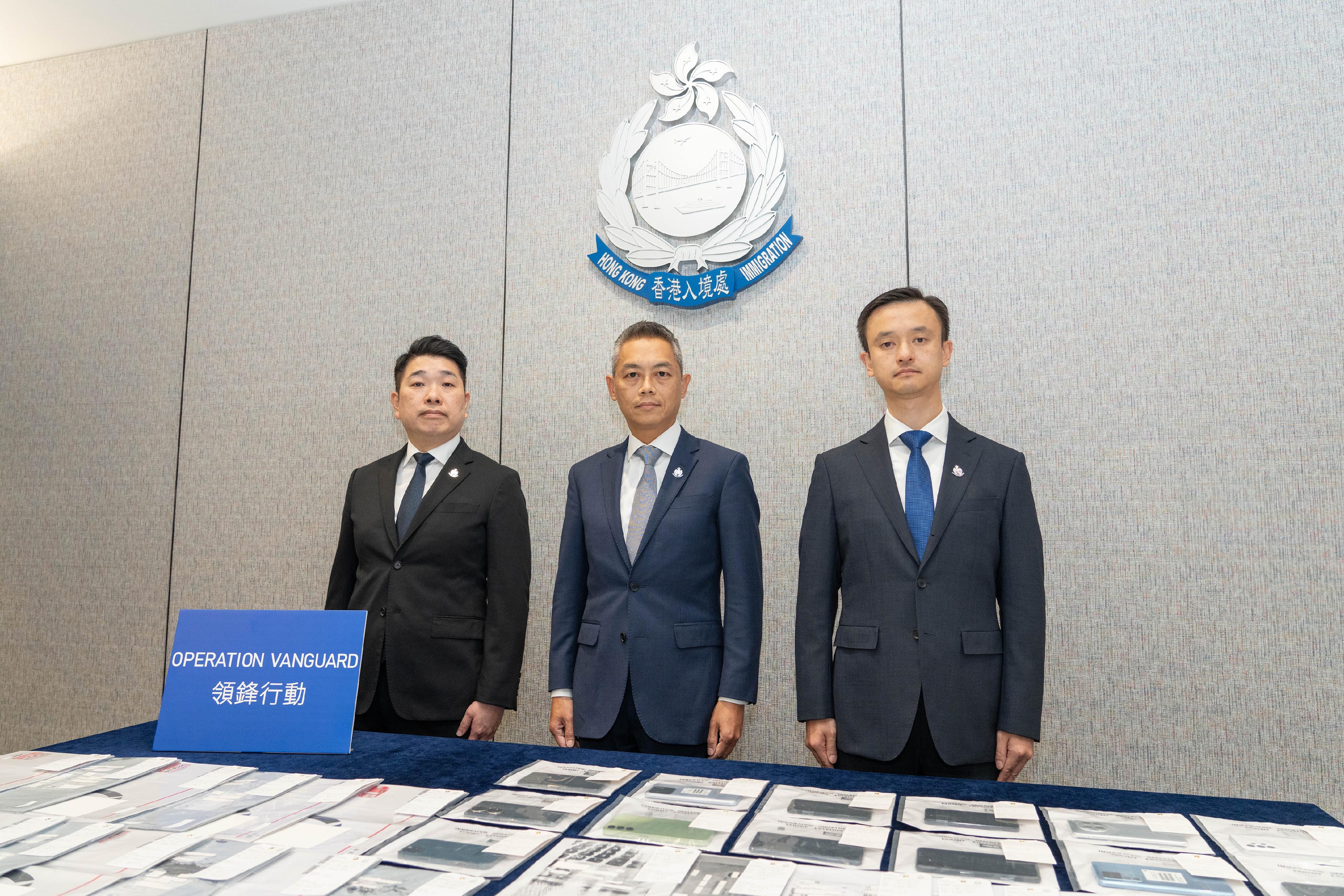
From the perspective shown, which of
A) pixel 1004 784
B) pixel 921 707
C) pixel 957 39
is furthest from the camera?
pixel 957 39

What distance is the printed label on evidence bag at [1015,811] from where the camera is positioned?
116cm

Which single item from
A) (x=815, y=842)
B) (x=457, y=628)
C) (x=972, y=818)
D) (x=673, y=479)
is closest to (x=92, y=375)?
(x=457, y=628)

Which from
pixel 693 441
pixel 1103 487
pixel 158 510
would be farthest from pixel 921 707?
pixel 158 510

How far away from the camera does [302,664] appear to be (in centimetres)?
159

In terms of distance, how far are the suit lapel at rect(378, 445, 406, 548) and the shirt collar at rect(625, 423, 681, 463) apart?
2.32 ft

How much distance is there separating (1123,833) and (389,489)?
2018mm

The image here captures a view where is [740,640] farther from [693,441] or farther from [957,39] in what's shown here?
[957,39]

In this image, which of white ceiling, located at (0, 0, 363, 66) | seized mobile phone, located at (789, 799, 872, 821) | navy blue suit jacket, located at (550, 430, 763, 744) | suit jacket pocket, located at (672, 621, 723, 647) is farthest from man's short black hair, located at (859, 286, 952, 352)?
white ceiling, located at (0, 0, 363, 66)

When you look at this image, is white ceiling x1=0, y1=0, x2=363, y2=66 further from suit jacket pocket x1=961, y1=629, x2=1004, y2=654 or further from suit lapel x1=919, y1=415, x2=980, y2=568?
suit jacket pocket x1=961, y1=629, x2=1004, y2=654

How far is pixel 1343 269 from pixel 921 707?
1969 millimetres

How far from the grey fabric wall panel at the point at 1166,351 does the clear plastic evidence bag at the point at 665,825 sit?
1.88 m

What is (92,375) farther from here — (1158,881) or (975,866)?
(1158,881)

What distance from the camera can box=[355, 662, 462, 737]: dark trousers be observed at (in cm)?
228

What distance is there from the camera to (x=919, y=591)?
75.8 inches
